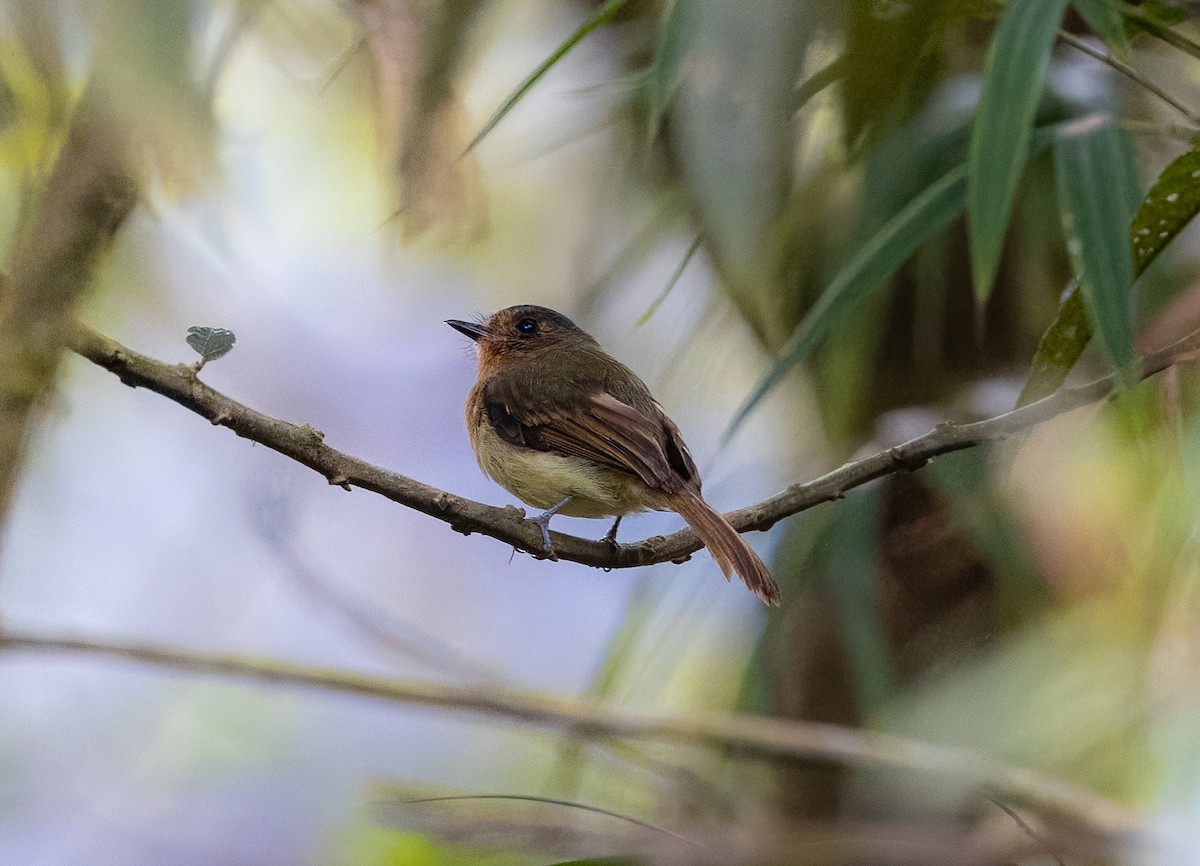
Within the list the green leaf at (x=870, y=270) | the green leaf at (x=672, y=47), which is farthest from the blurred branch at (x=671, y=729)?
the green leaf at (x=672, y=47)

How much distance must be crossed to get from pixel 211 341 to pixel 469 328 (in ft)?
3.12

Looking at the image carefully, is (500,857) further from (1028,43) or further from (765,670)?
(1028,43)

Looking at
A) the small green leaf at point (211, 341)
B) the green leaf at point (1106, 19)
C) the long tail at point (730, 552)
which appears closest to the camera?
the small green leaf at point (211, 341)

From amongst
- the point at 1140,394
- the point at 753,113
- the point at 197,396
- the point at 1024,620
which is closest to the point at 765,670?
the point at 1024,620

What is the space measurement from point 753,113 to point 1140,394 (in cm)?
64

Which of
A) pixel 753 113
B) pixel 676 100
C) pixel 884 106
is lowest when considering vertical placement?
pixel 753 113

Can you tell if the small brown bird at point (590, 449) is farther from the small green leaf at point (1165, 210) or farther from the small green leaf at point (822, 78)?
the small green leaf at point (1165, 210)

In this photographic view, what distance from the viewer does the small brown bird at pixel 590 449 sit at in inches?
55.4

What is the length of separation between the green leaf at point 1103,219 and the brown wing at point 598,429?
530 mm

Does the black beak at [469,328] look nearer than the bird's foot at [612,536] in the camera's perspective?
No

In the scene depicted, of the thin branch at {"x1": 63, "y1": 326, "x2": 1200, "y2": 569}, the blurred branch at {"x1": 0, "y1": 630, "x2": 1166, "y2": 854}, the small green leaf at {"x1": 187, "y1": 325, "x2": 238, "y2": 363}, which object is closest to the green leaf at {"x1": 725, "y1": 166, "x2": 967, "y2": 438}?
the thin branch at {"x1": 63, "y1": 326, "x2": 1200, "y2": 569}

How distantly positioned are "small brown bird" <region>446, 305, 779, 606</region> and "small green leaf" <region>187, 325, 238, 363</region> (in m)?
0.41

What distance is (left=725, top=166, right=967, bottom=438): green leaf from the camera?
1734mm

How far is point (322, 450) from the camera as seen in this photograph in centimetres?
115
